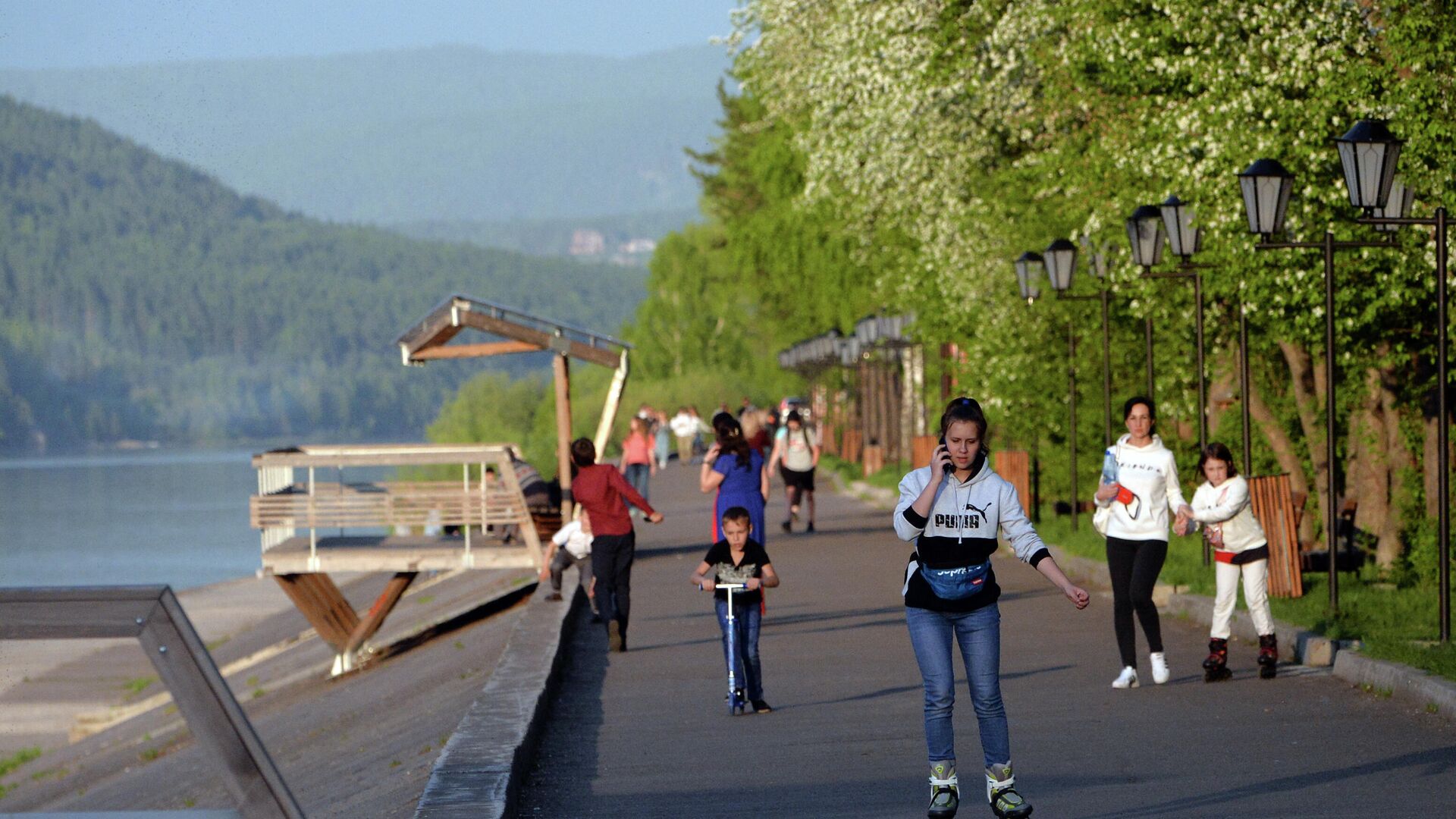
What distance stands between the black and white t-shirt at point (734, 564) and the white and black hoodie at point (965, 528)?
3.93 m

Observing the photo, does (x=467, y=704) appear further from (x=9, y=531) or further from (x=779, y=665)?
(x=9, y=531)

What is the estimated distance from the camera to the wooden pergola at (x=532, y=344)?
23.9 meters

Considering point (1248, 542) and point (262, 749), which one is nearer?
point (262, 749)

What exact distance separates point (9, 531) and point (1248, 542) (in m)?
76.5

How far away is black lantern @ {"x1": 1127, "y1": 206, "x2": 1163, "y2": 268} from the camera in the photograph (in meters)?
18.4

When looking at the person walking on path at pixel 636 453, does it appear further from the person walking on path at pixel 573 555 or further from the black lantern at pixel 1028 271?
the person walking on path at pixel 573 555

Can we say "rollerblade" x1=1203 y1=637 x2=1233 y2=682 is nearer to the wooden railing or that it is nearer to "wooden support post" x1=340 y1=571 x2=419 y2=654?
the wooden railing

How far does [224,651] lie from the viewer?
35.2m

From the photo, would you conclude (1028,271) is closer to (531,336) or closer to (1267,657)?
(531,336)

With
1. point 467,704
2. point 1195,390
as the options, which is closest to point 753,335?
point 1195,390

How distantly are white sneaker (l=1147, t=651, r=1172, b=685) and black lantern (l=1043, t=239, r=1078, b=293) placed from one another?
10371 millimetres

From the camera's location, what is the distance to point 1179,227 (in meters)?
17.7

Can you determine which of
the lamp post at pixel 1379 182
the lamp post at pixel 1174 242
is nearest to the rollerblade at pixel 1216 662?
the lamp post at pixel 1379 182

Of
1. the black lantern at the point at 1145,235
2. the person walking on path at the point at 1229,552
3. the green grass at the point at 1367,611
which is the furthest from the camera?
the black lantern at the point at 1145,235
